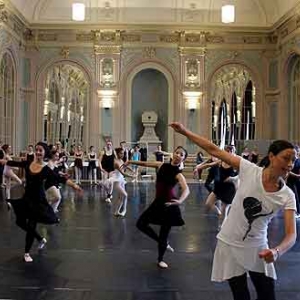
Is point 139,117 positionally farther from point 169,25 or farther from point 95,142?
point 169,25

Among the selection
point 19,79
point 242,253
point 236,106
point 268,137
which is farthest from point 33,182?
point 236,106

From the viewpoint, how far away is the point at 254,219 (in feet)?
10.8

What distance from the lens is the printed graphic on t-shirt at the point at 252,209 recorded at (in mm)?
3234

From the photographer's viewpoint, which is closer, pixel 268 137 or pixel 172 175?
pixel 172 175

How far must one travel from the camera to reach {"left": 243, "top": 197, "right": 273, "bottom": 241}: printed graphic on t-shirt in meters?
3.23

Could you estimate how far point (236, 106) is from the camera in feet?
93.5

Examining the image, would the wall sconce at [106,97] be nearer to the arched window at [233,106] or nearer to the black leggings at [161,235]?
the arched window at [233,106]

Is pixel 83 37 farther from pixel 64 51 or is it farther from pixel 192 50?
pixel 192 50

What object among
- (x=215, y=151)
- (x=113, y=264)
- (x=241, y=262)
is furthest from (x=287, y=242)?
(x=113, y=264)

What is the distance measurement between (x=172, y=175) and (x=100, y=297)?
2038 millimetres

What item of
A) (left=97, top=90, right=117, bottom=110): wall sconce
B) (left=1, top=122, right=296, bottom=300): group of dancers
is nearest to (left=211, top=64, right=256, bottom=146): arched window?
(left=97, top=90, right=117, bottom=110): wall sconce

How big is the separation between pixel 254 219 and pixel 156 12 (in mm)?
23966

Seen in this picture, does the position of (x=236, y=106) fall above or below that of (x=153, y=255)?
above

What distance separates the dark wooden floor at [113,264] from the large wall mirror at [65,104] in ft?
52.8
